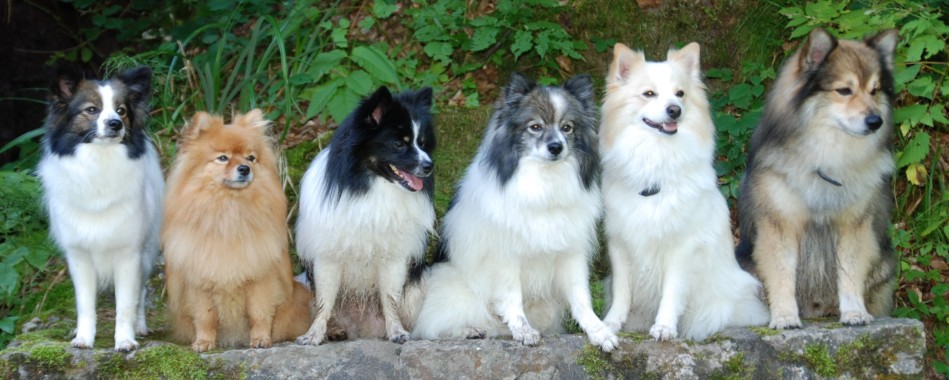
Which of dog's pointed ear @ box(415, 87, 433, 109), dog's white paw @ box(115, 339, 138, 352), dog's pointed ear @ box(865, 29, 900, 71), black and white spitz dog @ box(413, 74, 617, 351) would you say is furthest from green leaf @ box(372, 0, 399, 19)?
dog's pointed ear @ box(865, 29, 900, 71)

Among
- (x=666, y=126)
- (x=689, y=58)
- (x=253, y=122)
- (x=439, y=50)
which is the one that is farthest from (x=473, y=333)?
(x=439, y=50)

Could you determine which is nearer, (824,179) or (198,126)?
(198,126)

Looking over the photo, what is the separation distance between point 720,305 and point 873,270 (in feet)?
2.88

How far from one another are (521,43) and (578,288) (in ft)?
7.99

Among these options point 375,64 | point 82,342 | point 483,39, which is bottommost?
point 82,342

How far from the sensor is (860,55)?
4438 mm

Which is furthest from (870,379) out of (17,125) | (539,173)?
(17,125)

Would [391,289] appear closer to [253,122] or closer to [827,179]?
[253,122]

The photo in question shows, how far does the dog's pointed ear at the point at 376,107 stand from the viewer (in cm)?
427

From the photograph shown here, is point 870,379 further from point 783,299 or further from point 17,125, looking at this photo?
point 17,125

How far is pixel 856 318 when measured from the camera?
174 inches

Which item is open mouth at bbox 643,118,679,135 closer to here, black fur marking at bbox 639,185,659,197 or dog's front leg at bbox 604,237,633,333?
black fur marking at bbox 639,185,659,197

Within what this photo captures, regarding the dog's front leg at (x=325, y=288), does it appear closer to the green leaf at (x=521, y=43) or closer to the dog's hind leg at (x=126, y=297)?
the dog's hind leg at (x=126, y=297)

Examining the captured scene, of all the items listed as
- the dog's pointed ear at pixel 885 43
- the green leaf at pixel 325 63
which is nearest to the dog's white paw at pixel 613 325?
the dog's pointed ear at pixel 885 43
